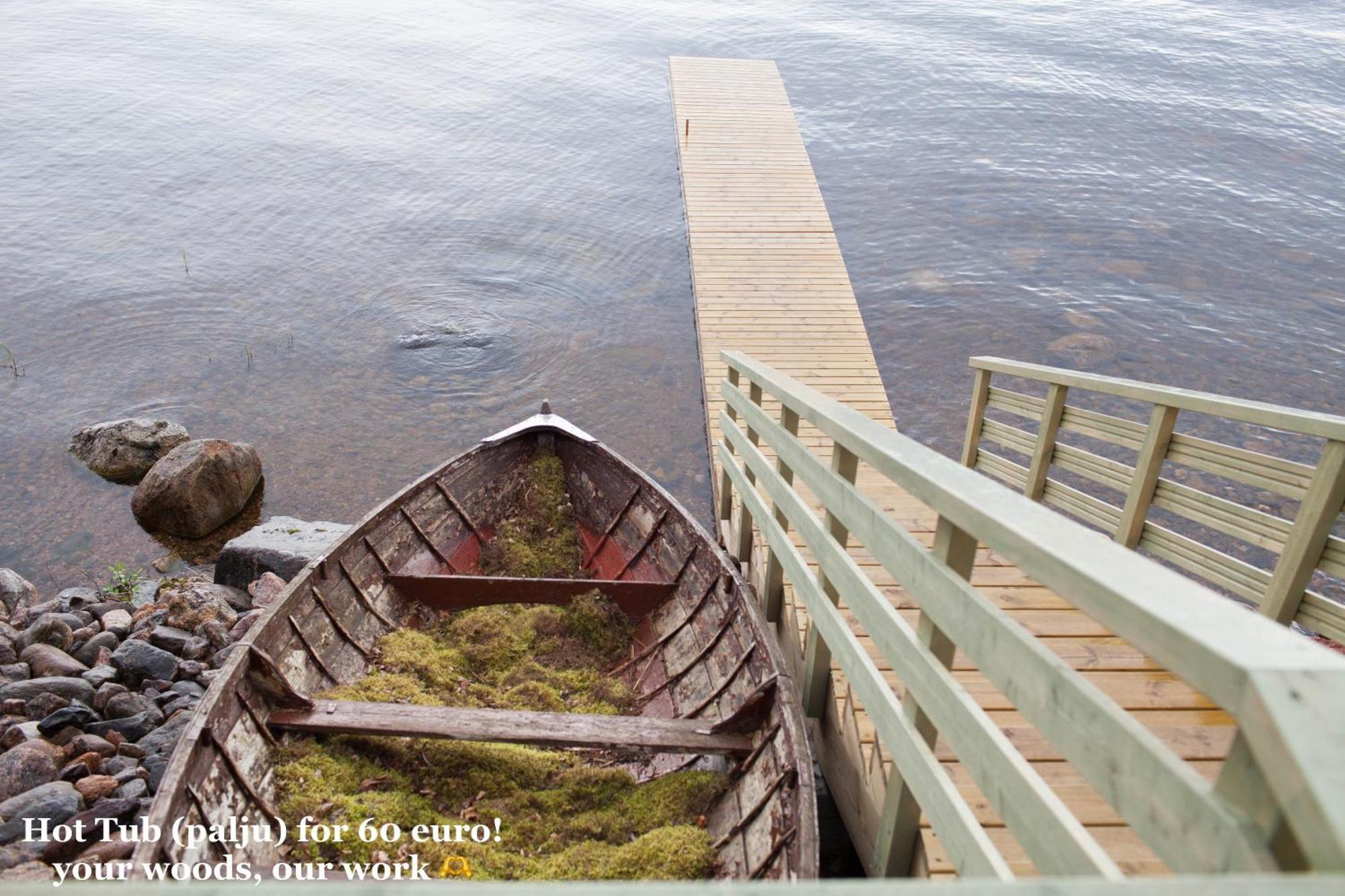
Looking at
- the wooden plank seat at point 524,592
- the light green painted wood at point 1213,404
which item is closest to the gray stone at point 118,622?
the wooden plank seat at point 524,592

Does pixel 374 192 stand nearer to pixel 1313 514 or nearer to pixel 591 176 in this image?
pixel 591 176

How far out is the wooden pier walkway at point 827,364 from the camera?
347 centimetres

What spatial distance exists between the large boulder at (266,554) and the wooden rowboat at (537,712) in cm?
224

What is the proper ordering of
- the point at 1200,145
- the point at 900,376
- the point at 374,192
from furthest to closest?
the point at 1200,145 → the point at 374,192 → the point at 900,376

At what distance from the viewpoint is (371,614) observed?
18.0 feet

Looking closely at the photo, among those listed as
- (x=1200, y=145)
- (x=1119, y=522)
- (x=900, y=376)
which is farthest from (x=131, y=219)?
(x=1200, y=145)

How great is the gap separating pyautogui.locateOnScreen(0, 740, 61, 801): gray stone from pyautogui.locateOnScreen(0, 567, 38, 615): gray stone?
3.02m

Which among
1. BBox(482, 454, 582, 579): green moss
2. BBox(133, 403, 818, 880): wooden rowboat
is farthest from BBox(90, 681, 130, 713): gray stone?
BBox(482, 454, 582, 579): green moss

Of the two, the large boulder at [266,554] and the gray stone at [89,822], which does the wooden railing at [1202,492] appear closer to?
the gray stone at [89,822]

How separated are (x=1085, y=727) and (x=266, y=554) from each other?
794 cm

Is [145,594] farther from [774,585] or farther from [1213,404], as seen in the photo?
[1213,404]

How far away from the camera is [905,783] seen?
10.2 ft

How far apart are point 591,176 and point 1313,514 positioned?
17.2 m

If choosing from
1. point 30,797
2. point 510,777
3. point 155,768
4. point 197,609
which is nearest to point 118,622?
point 197,609
